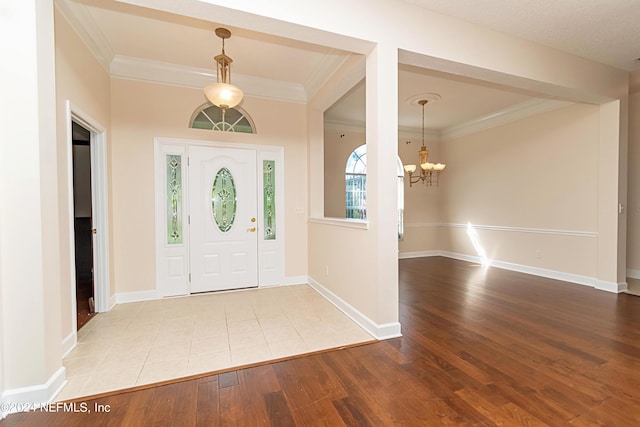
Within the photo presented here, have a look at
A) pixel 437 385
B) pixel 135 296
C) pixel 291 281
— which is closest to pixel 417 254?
pixel 291 281

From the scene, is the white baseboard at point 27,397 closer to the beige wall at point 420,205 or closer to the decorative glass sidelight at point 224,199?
the decorative glass sidelight at point 224,199

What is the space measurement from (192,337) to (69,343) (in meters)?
0.98

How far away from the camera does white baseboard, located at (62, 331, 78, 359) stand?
2318mm

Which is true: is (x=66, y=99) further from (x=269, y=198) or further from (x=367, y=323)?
(x=367, y=323)

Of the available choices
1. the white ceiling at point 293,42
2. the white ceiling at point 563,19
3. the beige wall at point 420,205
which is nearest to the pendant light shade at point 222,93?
the white ceiling at point 293,42

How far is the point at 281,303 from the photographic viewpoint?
11.8ft

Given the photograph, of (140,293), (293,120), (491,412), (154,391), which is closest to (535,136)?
(293,120)

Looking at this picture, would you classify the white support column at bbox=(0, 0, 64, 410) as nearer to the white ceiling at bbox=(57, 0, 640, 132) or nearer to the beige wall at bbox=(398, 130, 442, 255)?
the white ceiling at bbox=(57, 0, 640, 132)

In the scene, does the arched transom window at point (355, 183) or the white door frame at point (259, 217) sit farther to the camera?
the arched transom window at point (355, 183)

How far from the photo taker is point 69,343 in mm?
2396

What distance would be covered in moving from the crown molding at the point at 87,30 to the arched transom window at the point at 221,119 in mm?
1112

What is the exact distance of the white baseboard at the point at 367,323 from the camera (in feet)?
8.56

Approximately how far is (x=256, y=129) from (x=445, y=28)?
9.10ft

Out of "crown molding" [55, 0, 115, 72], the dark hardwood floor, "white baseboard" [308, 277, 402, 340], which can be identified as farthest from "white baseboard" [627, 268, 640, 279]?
"crown molding" [55, 0, 115, 72]
